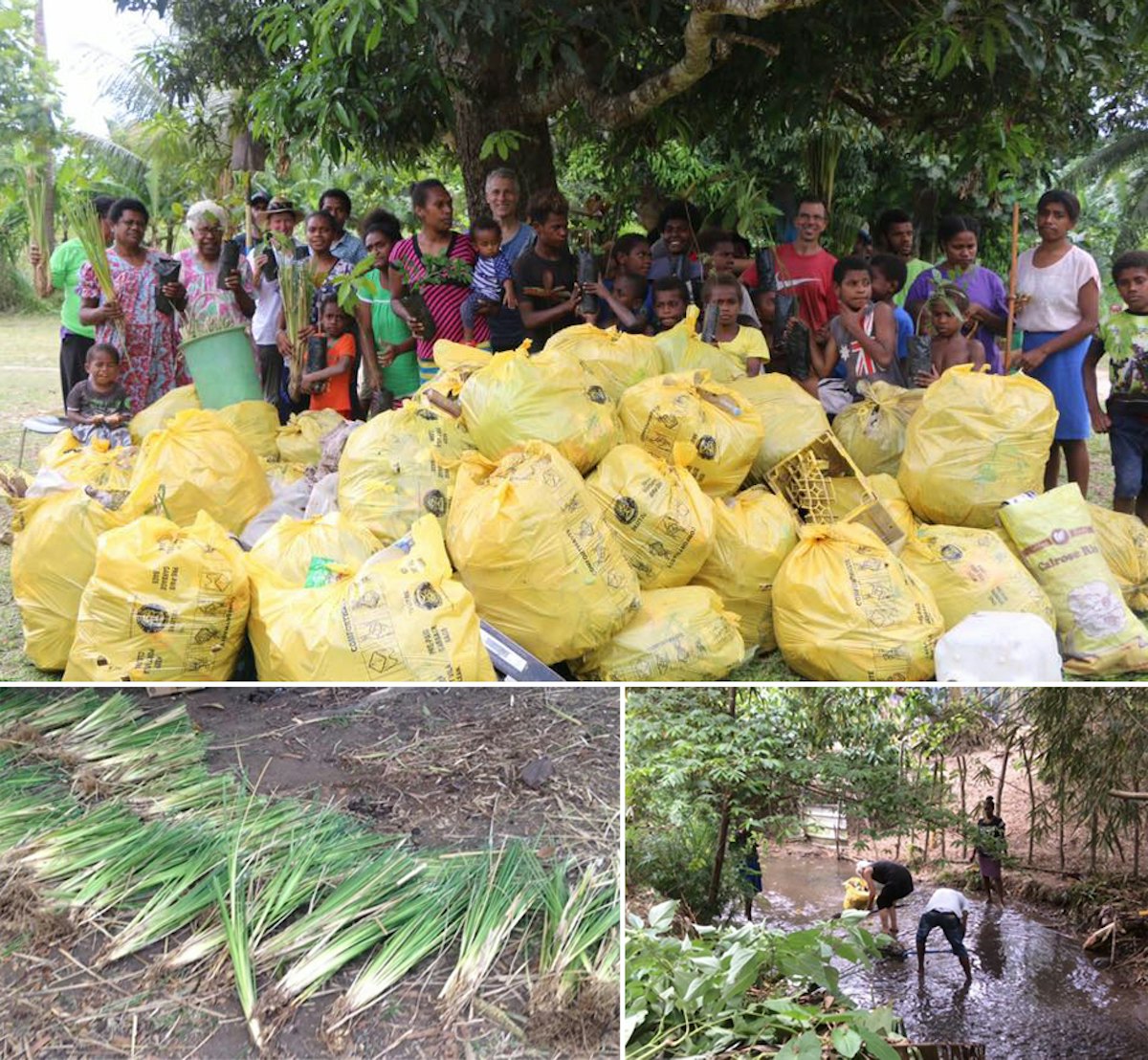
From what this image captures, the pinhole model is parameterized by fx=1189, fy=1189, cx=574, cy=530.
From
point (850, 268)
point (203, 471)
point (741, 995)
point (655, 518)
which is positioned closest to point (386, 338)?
point (203, 471)

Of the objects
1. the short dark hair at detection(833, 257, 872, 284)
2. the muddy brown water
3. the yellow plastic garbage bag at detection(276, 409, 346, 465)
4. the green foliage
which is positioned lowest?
the muddy brown water

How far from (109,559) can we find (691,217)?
3.52 m

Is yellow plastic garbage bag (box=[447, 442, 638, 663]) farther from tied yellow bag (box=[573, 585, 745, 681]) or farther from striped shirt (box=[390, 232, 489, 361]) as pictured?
striped shirt (box=[390, 232, 489, 361])

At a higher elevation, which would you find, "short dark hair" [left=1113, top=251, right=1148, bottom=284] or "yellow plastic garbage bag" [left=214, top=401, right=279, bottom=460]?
"short dark hair" [left=1113, top=251, right=1148, bottom=284]

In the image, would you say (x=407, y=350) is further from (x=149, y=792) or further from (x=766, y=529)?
(x=149, y=792)

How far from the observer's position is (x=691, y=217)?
5.43m

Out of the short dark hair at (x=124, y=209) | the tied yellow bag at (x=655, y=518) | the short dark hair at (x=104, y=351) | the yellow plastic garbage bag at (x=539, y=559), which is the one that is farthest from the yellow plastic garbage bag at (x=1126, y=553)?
the short dark hair at (x=124, y=209)

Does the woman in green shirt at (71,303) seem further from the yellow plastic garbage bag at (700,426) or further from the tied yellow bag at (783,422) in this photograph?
the tied yellow bag at (783,422)

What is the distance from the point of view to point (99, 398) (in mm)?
4797

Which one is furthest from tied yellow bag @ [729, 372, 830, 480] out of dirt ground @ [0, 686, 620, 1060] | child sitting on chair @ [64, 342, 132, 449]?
child sitting on chair @ [64, 342, 132, 449]

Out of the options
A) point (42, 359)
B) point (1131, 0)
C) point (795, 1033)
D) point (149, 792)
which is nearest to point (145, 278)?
point (149, 792)

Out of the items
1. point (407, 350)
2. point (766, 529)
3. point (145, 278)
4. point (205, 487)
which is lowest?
point (766, 529)

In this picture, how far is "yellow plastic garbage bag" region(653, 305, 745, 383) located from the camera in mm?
4104

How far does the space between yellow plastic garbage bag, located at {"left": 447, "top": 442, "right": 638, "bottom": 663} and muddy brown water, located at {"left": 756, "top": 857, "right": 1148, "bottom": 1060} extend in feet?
2.66
